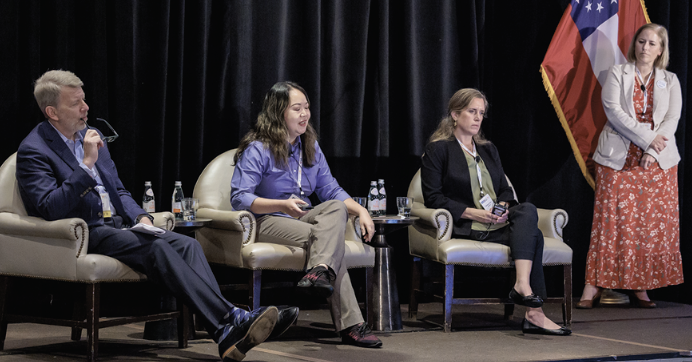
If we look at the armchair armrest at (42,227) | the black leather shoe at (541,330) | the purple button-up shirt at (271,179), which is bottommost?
the black leather shoe at (541,330)

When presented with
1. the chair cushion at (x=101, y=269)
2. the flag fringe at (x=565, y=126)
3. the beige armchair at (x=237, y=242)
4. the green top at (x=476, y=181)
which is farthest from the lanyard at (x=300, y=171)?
the flag fringe at (x=565, y=126)

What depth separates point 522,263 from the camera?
12.5 feet

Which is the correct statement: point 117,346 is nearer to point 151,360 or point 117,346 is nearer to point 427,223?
point 151,360

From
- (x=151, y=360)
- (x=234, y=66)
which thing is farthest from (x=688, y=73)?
(x=151, y=360)

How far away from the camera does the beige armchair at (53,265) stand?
9.62 feet

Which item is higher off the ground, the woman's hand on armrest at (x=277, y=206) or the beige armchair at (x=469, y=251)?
the woman's hand on armrest at (x=277, y=206)

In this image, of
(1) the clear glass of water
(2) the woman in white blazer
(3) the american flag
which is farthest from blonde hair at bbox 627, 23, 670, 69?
(1) the clear glass of water

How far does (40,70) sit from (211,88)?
3.06 ft

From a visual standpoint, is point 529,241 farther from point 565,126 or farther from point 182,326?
point 182,326

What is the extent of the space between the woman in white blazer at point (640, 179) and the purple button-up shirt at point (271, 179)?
1.90m

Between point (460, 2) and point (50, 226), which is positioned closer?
point (50, 226)

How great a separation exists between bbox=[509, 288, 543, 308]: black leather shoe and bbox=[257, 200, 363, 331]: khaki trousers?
845 mm

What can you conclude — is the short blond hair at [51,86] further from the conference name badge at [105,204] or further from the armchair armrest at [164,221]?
the armchair armrest at [164,221]

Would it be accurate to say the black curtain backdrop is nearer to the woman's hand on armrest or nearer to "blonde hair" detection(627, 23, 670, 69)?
"blonde hair" detection(627, 23, 670, 69)
